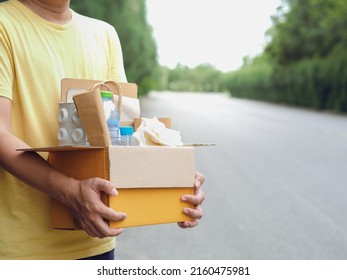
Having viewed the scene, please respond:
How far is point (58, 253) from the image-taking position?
5.16 feet

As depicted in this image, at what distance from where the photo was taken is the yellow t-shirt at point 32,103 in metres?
1.50

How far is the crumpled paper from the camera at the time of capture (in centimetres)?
150

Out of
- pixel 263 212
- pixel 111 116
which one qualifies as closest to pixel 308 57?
pixel 263 212

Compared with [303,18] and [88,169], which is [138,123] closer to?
[88,169]

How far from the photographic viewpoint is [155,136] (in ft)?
4.91

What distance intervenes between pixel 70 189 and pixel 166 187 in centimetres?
23

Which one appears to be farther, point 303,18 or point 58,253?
point 303,18

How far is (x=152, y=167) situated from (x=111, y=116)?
176mm

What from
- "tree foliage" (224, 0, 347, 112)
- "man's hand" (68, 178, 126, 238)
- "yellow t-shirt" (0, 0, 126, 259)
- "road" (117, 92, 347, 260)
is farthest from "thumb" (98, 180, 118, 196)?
"tree foliage" (224, 0, 347, 112)

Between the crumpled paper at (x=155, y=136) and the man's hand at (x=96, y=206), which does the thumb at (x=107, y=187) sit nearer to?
the man's hand at (x=96, y=206)

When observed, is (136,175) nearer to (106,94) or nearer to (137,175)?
(137,175)

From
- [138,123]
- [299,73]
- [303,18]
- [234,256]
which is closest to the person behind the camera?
[138,123]
